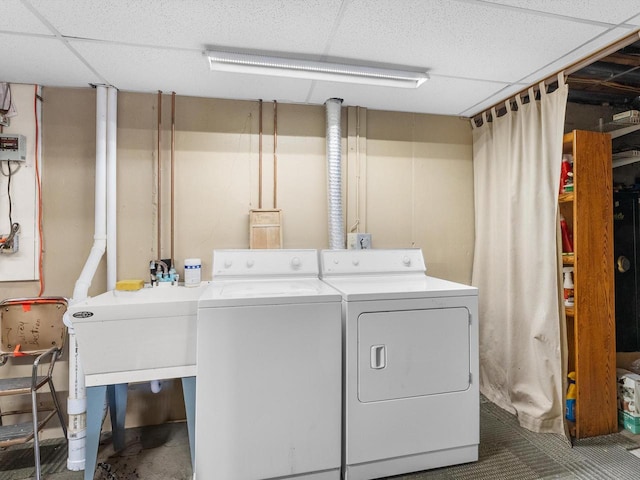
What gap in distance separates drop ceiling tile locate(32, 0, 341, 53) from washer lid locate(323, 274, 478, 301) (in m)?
1.35

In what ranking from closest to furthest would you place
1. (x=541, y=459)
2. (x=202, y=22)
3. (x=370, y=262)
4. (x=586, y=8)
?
(x=586, y=8) → (x=202, y=22) → (x=541, y=459) → (x=370, y=262)

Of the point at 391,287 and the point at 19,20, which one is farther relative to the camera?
the point at 391,287

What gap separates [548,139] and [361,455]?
2.26m

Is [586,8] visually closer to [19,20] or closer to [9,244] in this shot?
[19,20]

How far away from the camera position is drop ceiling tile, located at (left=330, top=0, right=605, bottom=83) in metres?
1.65

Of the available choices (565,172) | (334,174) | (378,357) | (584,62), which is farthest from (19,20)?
(565,172)

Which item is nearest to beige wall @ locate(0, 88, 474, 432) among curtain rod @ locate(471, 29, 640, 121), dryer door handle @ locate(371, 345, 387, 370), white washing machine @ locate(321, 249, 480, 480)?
curtain rod @ locate(471, 29, 640, 121)

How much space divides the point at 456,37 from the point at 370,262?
4.72 ft

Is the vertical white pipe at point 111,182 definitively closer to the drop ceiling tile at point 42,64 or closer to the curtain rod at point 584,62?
the drop ceiling tile at point 42,64

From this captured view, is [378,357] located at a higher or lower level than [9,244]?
lower

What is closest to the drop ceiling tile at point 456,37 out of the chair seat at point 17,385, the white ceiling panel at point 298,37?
the white ceiling panel at point 298,37

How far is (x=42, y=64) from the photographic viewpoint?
2.12 metres

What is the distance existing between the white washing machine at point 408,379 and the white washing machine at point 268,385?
97 millimetres

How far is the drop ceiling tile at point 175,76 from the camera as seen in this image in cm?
200
